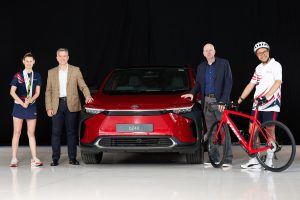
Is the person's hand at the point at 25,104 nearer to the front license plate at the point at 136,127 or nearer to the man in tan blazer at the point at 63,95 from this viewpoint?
the man in tan blazer at the point at 63,95

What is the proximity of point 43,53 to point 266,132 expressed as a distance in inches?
198

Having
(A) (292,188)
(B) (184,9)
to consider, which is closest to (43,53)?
(B) (184,9)

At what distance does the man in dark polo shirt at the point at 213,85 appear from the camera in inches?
305

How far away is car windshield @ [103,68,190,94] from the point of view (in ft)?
27.5

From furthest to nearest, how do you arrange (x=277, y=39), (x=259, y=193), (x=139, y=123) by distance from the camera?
(x=277, y=39) < (x=139, y=123) < (x=259, y=193)

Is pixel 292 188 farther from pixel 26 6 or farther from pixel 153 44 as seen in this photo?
pixel 26 6

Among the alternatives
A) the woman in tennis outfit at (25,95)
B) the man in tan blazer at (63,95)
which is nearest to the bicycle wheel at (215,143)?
the man in tan blazer at (63,95)

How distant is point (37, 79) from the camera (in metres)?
8.11

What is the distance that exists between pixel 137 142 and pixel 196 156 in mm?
856

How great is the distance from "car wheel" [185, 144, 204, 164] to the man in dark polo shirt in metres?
0.13

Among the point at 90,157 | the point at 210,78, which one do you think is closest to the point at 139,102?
the point at 210,78

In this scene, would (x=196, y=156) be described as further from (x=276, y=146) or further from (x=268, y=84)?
(x=268, y=84)

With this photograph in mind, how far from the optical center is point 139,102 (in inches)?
→ 305

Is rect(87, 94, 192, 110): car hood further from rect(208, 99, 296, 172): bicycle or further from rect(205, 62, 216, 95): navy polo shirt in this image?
rect(208, 99, 296, 172): bicycle
